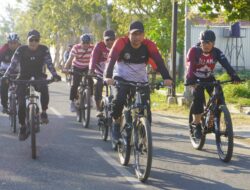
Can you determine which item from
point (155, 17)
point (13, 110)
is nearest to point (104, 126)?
point (13, 110)

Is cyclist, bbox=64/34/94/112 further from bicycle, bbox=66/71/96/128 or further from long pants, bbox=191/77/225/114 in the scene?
long pants, bbox=191/77/225/114

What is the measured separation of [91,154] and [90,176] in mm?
1554

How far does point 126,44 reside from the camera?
25.9 feet

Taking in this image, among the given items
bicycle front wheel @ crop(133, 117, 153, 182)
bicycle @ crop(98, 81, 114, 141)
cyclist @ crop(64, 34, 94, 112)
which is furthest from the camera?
cyclist @ crop(64, 34, 94, 112)

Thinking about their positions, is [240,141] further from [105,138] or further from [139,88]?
[139,88]

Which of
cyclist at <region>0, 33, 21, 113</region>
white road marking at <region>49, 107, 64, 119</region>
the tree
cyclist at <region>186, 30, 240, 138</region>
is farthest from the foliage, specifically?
the tree

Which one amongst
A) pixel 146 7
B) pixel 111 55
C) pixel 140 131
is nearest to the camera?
pixel 140 131

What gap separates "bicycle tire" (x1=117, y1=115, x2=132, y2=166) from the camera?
7.62 m

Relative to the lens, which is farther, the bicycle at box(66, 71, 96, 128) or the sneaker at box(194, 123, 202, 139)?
the bicycle at box(66, 71, 96, 128)

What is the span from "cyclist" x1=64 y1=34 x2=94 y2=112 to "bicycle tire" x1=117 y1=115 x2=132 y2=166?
14.8ft

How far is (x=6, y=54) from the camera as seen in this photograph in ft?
37.7

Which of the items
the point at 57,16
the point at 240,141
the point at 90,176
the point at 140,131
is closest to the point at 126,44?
the point at 140,131

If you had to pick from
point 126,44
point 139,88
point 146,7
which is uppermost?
point 146,7

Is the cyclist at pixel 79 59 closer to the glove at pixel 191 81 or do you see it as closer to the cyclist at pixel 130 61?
the glove at pixel 191 81
